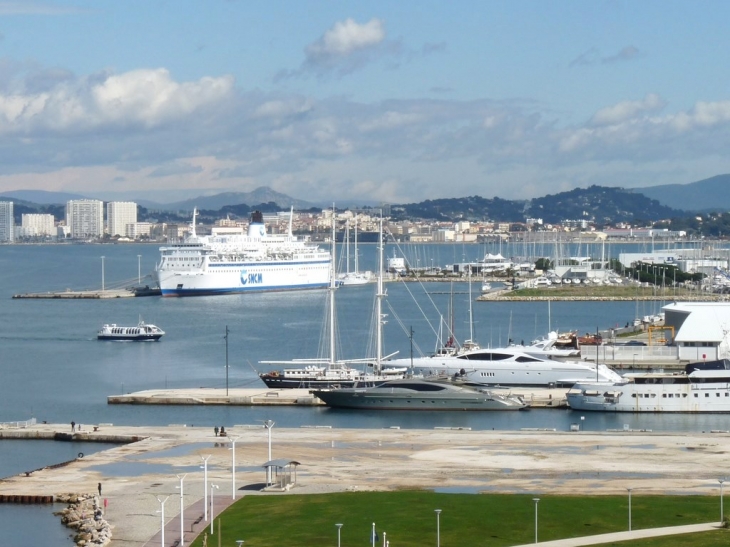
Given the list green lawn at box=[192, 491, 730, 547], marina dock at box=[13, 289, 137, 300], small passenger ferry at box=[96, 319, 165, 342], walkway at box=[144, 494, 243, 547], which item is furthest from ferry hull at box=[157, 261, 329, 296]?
green lawn at box=[192, 491, 730, 547]

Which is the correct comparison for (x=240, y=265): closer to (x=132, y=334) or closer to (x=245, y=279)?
(x=245, y=279)

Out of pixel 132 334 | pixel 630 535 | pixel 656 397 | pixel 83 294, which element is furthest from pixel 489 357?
pixel 83 294

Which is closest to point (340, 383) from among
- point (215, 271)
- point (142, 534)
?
point (142, 534)

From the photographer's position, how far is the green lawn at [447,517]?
20375mm

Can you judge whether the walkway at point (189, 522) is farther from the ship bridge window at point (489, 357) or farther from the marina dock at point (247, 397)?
the ship bridge window at point (489, 357)

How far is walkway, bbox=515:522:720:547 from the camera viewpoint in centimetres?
1980

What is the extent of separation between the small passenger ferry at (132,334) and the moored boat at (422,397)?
23481 millimetres

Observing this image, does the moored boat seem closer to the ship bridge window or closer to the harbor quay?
the harbor quay

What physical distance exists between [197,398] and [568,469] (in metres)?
14.7

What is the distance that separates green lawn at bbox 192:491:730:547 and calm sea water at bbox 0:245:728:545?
15.5 ft

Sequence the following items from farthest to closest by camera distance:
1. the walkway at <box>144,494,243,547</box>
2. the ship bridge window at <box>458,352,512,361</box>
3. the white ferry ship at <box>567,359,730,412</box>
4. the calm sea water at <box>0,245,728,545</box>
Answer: the ship bridge window at <box>458,352,512,361</box> < the white ferry ship at <box>567,359,730,412</box> < the calm sea water at <box>0,245,728,545</box> < the walkway at <box>144,494,243,547</box>

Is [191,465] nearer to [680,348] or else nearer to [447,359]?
[447,359]

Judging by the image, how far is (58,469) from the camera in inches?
1068

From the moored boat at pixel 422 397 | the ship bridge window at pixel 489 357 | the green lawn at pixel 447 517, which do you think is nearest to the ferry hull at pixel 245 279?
the ship bridge window at pixel 489 357
